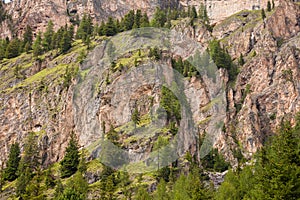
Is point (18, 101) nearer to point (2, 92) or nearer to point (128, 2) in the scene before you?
point (2, 92)

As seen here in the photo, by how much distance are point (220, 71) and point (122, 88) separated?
32.2m

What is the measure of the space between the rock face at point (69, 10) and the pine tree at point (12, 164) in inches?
3226

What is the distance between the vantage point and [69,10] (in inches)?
6914

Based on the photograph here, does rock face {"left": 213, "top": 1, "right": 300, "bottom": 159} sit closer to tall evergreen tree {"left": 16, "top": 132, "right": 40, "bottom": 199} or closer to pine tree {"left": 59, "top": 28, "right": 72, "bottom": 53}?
tall evergreen tree {"left": 16, "top": 132, "right": 40, "bottom": 199}

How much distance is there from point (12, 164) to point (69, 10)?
9644cm

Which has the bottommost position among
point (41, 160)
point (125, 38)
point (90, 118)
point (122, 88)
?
point (41, 160)

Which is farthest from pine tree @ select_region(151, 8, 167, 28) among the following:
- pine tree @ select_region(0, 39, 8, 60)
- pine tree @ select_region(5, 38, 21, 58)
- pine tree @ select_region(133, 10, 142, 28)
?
pine tree @ select_region(0, 39, 8, 60)

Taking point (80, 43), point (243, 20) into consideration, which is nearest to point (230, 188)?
point (80, 43)

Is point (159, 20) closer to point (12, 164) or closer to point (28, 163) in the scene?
point (28, 163)

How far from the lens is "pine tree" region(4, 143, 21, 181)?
9131 cm

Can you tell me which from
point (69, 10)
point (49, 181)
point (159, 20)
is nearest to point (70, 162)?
point (49, 181)

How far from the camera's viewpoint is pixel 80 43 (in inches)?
5453

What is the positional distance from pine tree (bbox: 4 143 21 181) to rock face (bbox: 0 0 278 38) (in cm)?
8194

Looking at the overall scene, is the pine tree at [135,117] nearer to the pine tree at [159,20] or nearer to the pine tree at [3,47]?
the pine tree at [159,20]
